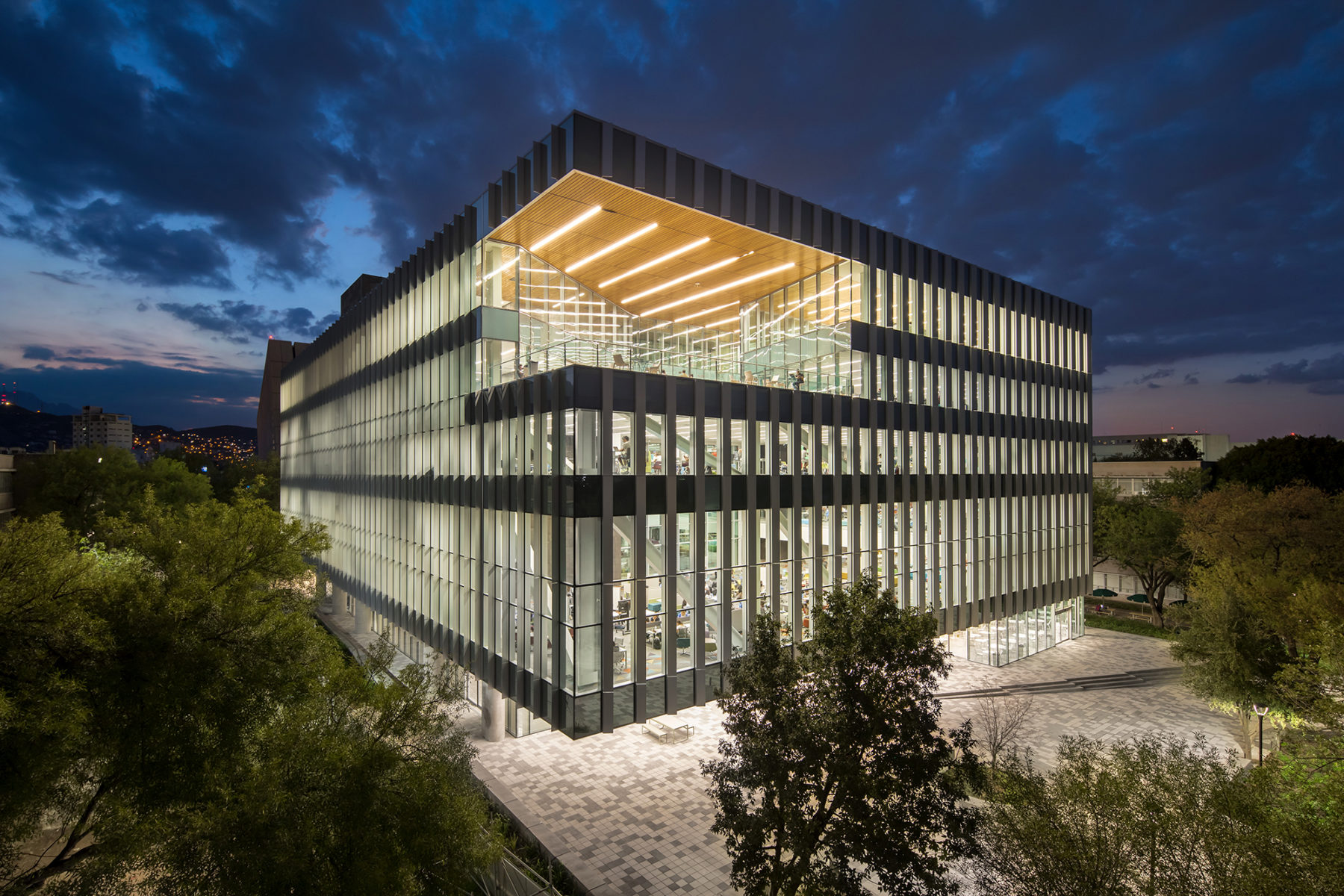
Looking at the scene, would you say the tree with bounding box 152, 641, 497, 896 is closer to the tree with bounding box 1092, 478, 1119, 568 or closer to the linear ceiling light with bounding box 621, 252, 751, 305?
the linear ceiling light with bounding box 621, 252, 751, 305

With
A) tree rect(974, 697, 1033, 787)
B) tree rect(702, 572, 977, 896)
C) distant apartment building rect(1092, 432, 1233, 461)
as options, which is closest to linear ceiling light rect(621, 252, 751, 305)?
tree rect(702, 572, 977, 896)

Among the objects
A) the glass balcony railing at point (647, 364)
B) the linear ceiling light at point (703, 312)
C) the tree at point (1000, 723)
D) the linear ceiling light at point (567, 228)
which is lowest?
the tree at point (1000, 723)

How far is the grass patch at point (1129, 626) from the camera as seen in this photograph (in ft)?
147

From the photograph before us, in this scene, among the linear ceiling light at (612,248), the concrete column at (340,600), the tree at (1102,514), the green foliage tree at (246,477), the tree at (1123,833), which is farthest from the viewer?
the green foliage tree at (246,477)

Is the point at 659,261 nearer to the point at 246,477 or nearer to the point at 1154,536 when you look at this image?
the point at 1154,536

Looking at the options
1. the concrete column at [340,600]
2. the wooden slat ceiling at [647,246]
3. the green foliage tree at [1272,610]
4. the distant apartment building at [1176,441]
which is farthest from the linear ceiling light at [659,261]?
the distant apartment building at [1176,441]

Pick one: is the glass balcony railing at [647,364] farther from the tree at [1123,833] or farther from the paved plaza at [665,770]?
the tree at [1123,833]

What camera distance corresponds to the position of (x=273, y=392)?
109 metres

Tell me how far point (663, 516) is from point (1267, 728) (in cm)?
2683

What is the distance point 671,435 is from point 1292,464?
57.6 m

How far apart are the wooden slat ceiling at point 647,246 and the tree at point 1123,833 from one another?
65.5ft

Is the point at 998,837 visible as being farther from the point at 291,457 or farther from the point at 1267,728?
the point at 291,457

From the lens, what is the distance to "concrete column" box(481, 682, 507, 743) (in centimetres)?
2709

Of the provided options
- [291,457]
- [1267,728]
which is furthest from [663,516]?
[291,457]
